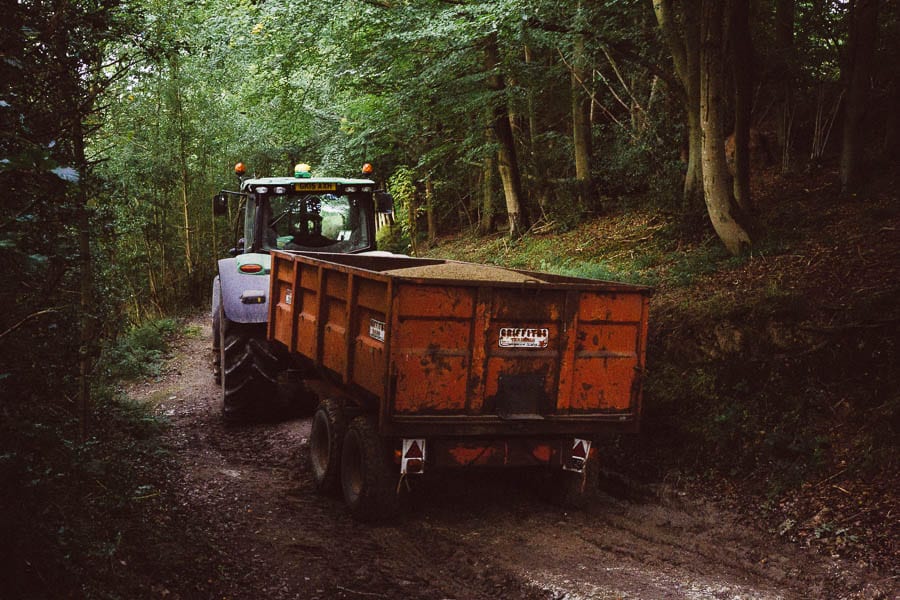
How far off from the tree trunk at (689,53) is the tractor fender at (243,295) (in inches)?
228

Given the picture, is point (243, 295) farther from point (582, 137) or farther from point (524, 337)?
point (582, 137)

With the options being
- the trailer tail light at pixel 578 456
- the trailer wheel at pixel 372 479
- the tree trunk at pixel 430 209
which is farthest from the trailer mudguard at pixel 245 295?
the tree trunk at pixel 430 209

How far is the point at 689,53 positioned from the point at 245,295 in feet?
20.9

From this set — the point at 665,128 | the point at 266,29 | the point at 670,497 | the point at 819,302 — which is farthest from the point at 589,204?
the point at 670,497

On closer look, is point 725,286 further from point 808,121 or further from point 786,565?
point 808,121

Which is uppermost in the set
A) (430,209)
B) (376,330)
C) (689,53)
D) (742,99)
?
(689,53)

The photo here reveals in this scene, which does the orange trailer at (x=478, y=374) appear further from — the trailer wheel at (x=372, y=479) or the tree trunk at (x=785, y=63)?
the tree trunk at (x=785, y=63)

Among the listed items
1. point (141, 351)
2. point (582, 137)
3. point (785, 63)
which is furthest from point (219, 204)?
point (582, 137)

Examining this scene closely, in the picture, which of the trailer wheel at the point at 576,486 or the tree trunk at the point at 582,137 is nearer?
the trailer wheel at the point at 576,486

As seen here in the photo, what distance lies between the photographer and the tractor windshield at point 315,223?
9031 millimetres

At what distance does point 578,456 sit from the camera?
5695 millimetres

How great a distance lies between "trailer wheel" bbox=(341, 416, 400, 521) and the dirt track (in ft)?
0.40

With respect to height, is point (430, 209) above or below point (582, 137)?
below

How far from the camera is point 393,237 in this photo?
1095 inches
